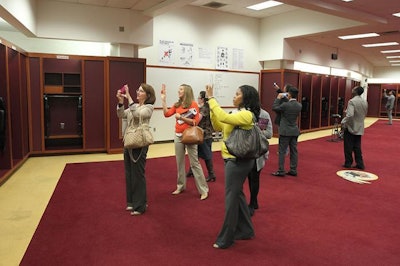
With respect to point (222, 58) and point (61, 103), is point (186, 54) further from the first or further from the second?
point (61, 103)

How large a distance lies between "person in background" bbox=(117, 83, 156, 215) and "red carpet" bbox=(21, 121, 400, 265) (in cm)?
22

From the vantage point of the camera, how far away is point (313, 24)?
9844mm

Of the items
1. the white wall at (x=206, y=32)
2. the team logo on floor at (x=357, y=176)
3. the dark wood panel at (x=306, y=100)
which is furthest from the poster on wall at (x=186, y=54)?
the team logo on floor at (x=357, y=176)

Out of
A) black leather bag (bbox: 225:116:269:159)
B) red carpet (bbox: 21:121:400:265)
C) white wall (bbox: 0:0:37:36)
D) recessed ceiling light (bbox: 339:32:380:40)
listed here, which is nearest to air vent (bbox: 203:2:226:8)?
white wall (bbox: 0:0:37:36)

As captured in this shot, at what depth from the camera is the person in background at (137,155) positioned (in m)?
3.89

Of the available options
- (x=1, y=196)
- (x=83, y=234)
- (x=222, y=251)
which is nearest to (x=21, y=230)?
(x=83, y=234)

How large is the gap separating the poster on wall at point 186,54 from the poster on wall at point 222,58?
96 cm

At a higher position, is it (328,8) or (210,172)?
(328,8)

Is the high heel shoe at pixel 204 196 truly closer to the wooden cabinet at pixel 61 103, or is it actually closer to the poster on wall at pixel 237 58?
the wooden cabinet at pixel 61 103

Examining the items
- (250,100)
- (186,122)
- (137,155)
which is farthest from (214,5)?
(250,100)

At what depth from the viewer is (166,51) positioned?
9.19 metres

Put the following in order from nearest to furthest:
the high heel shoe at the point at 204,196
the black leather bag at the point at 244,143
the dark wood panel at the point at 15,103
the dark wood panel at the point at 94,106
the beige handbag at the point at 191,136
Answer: the black leather bag at the point at 244,143 < the beige handbag at the point at 191,136 < the high heel shoe at the point at 204,196 < the dark wood panel at the point at 15,103 < the dark wood panel at the point at 94,106

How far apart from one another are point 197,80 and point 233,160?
704cm

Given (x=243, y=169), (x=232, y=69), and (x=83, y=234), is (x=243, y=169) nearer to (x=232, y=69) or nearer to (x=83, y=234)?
(x=83, y=234)
